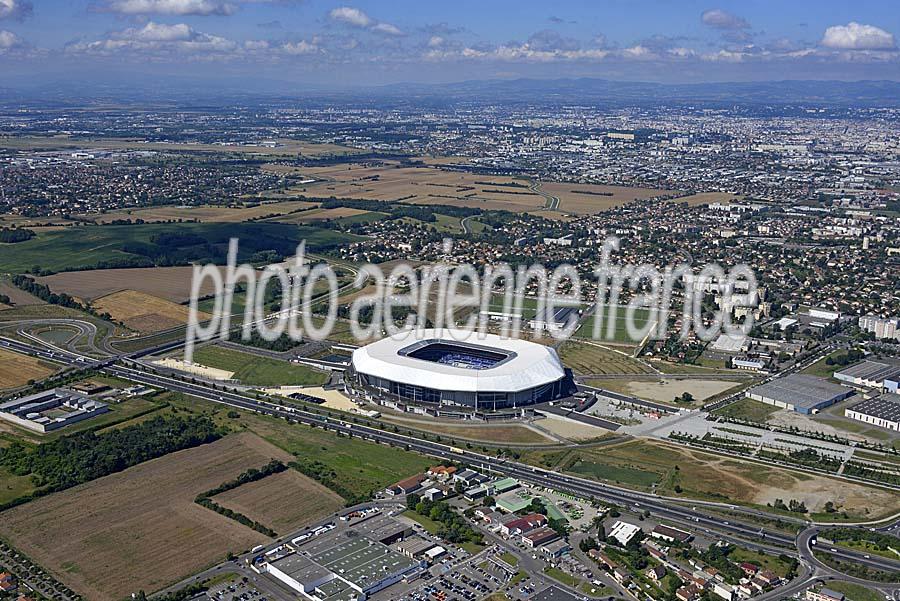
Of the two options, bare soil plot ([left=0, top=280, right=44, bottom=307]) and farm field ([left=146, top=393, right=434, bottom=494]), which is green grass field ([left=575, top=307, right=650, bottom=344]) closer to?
farm field ([left=146, top=393, right=434, bottom=494])

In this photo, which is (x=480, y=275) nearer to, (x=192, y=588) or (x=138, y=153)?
(x=192, y=588)

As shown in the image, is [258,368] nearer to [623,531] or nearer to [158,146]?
[623,531]

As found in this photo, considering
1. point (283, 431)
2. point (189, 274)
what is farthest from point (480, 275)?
point (283, 431)

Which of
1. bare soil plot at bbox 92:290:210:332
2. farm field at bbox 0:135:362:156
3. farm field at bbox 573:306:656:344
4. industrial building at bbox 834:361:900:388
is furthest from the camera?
farm field at bbox 0:135:362:156

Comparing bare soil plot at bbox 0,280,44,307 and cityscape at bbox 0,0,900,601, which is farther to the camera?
bare soil plot at bbox 0,280,44,307

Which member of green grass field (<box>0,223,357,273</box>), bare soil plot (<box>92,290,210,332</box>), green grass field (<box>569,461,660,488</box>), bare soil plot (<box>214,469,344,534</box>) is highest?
green grass field (<box>0,223,357,273</box>)

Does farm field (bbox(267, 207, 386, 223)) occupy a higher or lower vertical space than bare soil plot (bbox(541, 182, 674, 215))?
lower

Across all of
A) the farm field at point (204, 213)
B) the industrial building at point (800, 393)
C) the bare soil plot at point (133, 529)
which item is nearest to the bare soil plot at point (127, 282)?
the farm field at point (204, 213)

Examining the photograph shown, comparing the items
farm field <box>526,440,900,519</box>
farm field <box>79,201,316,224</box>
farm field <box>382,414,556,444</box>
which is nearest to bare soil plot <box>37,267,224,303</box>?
farm field <box>79,201,316,224</box>
